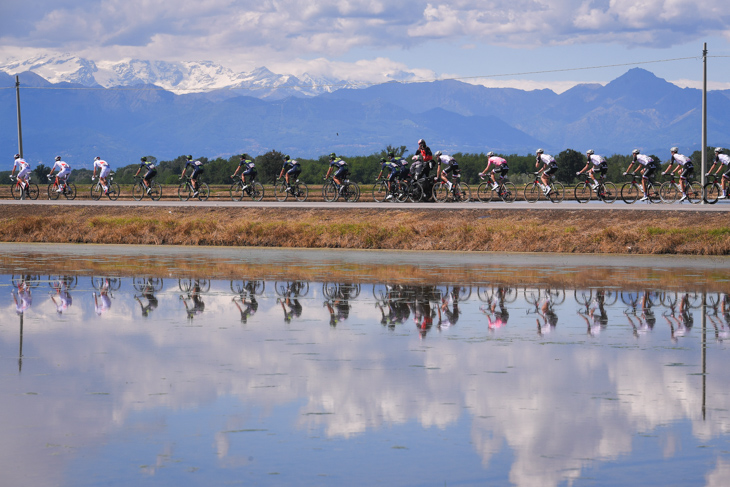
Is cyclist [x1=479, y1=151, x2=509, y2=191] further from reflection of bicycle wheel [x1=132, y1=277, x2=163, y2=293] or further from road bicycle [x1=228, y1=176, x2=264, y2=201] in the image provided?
reflection of bicycle wheel [x1=132, y1=277, x2=163, y2=293]

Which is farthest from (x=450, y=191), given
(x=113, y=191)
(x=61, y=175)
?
(x=61, y=175)

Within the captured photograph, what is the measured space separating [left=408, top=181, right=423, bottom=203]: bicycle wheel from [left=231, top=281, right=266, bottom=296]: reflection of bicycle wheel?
18.1 m

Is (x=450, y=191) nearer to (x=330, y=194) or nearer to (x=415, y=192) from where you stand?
(x=415, y=192)

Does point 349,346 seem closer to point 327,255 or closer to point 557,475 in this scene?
point 557,475

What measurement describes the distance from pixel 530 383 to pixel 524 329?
123 inches

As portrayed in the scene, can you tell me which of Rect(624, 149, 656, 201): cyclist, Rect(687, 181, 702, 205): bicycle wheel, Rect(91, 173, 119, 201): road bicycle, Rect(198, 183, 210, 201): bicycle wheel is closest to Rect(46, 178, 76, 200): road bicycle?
Rect(91, 173, 119, 201): road bicycle

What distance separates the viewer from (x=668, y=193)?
110 ft

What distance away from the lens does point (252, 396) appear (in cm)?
831

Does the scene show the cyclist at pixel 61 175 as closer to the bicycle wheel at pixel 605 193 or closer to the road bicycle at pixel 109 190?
the road bicycle at pixel 109 190

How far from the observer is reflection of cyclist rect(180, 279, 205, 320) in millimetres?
13492

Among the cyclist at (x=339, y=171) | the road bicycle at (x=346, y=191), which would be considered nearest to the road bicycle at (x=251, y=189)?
the road bicycle at (x=346, y=191)

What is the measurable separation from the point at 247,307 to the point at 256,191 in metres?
26.7

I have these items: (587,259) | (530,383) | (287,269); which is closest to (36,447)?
(530,383)

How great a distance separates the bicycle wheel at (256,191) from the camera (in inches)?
1572
